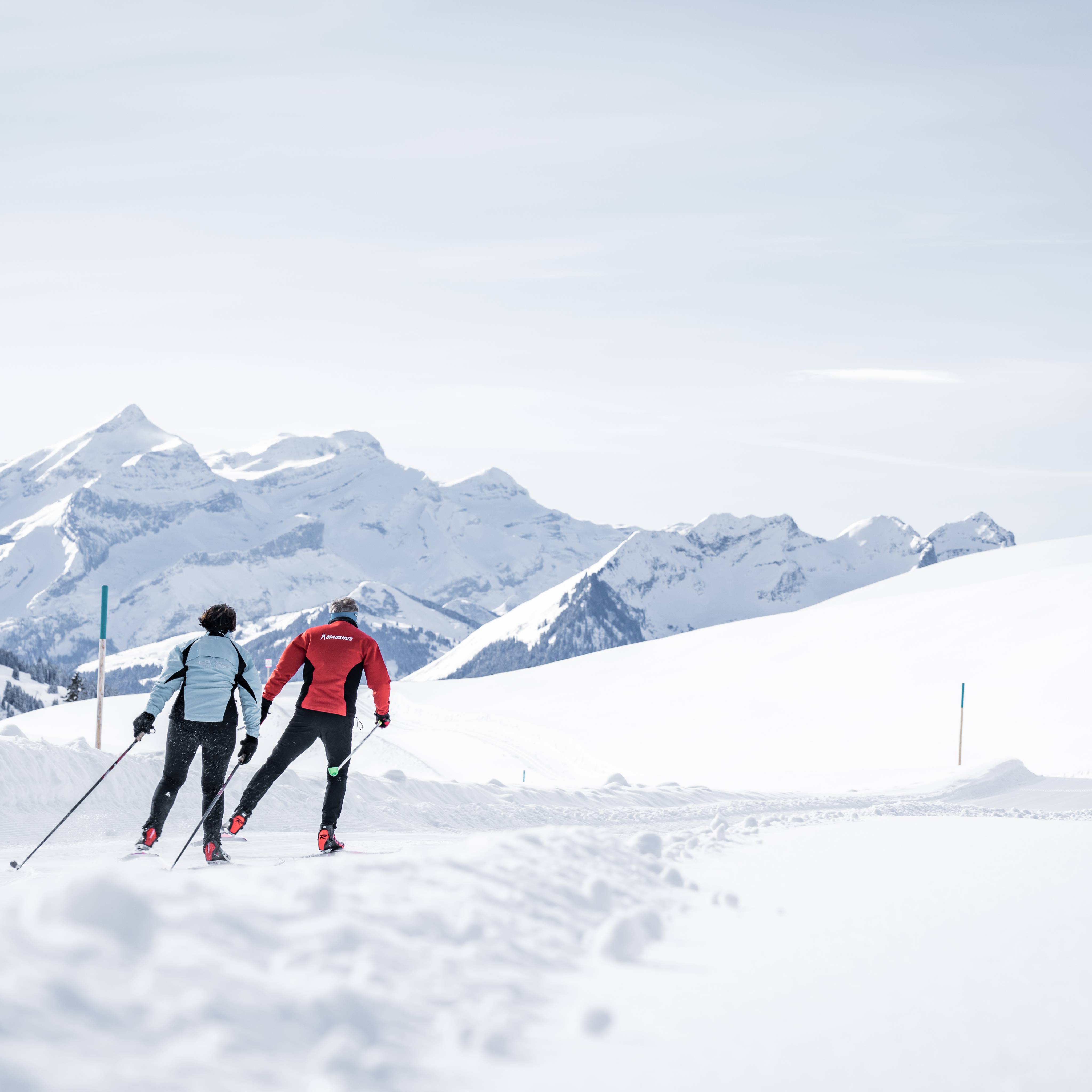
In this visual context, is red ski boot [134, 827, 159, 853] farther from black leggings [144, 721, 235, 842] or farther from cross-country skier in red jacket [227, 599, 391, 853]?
cross-country skier in red jacket [227, 599, 391, 853]

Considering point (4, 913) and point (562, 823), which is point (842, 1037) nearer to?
point (4, 913)

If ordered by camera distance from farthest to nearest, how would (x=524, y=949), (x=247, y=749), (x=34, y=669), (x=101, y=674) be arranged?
(x=34, y=669) < (x=101, y=674) < (x=247, y=749) < (x=524, y=949)

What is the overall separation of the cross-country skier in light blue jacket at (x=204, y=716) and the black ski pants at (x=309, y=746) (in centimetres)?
27

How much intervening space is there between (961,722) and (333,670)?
2223 cm

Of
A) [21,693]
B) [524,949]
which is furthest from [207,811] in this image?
[21,693]

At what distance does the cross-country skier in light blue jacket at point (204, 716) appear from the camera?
765cm

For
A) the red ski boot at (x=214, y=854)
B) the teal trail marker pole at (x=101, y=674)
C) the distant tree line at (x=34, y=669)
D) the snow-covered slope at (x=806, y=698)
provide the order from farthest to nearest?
1. the distant tree line at (x=34, y=669)
2. the snow-covered slope at (x=806, y=698)
3. the teal trail marker pole at (x=101, y=674)
4. the red ski boot at (x=214, y=854)

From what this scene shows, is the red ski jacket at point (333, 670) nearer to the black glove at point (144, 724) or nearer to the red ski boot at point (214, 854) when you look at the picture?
the black glove at point (144, 724)

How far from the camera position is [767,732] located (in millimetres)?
39125

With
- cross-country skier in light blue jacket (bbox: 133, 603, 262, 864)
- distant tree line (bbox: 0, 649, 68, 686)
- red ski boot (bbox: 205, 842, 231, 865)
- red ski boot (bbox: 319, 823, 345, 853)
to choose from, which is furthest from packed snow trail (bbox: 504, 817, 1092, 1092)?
distant tree line (bbox: 0, 649, 68, 686)

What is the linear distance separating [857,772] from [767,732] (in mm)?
9285

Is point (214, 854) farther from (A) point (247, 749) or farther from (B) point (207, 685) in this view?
(B) point (207, 685)

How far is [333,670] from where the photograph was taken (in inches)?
320

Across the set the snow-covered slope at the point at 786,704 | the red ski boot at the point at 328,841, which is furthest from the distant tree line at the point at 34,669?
the red ski boot at the point at 328,841
